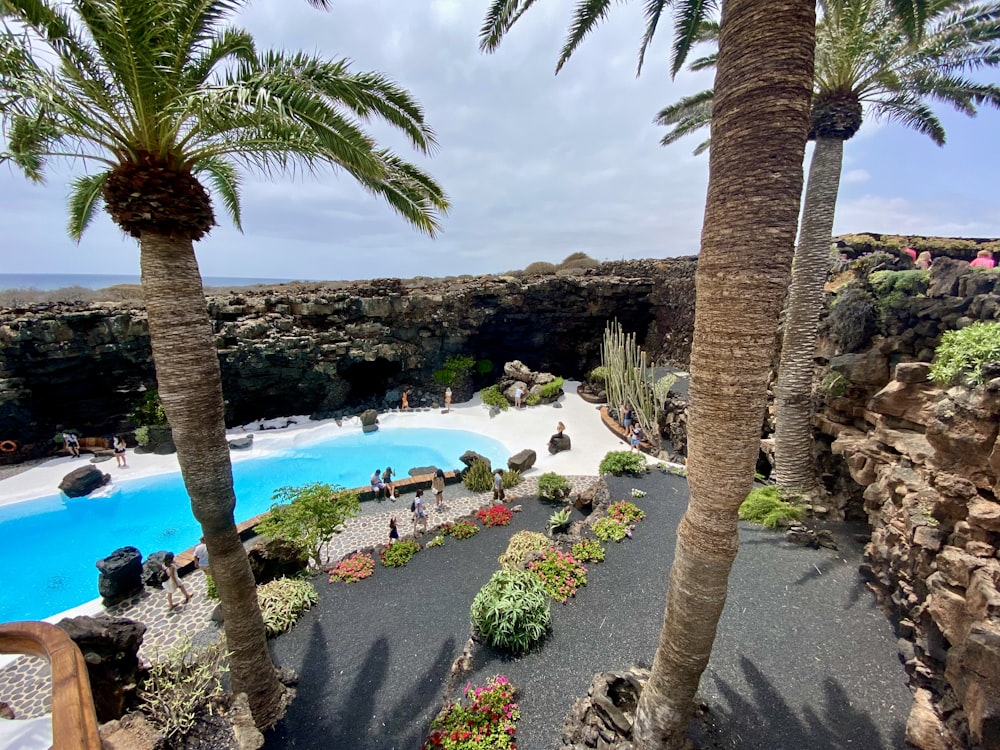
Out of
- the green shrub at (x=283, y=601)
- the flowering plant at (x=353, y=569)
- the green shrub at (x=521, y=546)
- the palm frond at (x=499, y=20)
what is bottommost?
the flowering plant at (x=353, y=569)

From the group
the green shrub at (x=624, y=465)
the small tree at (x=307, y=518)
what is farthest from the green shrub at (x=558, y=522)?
the small tree at (x=307, y=518)

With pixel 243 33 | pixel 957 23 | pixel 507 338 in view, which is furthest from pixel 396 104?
pixel 507 338

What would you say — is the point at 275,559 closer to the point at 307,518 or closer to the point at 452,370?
the point at 307,518

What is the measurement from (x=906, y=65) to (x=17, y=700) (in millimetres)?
22015

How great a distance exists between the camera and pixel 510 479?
1434 centimetres

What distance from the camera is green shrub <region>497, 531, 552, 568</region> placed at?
959 centimetres

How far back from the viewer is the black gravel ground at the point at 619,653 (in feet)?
18.7

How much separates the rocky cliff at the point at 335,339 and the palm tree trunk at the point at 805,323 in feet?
43.4

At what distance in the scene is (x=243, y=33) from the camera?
525cm

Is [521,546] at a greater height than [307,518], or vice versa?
[307,518]

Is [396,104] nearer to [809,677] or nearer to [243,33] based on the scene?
[243,33]

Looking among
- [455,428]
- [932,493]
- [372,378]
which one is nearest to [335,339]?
[372,378]

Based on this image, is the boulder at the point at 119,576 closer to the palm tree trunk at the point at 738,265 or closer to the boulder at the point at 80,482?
the boulder at the point at 80,482

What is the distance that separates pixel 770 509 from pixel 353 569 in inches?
409
